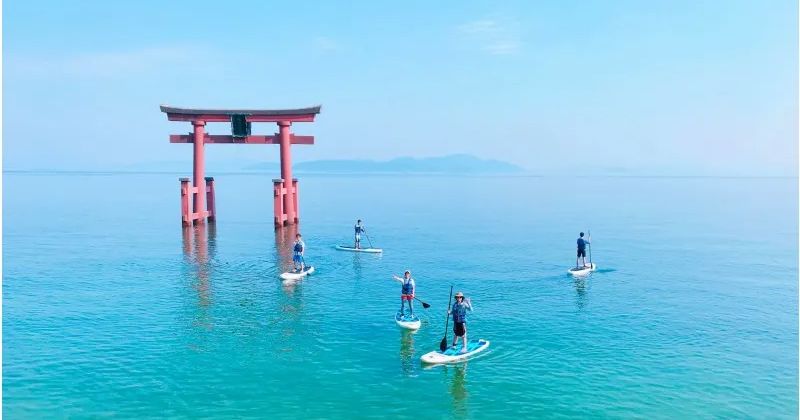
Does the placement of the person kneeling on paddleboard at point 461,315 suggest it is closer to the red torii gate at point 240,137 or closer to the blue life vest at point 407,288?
the blue life vest at point 407,288

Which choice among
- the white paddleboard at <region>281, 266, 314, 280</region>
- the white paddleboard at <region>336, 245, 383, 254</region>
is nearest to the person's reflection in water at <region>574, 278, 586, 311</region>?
the white paddleboard at <region>281, 266, 314, 280</region>

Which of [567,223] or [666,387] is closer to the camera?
[666,387]

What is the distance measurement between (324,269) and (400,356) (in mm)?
16417

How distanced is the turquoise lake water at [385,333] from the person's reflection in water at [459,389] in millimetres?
63

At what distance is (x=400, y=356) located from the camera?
62.3 ft

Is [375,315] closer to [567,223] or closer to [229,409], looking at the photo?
[229,409]

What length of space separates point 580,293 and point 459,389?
1398 cm

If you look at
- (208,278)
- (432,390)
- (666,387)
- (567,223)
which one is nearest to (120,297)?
(208,278)

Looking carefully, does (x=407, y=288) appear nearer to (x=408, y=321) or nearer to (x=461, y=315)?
(x=408, y=321)

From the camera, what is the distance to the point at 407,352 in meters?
19.4

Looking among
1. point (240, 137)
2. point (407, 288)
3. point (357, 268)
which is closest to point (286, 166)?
point (240, 137)

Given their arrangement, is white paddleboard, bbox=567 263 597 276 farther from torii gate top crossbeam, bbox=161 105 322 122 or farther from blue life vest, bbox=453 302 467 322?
torii gate top crossbeam, bbox=161 105 322 122

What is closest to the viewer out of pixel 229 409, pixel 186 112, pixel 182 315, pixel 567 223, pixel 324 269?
pixel 229 409

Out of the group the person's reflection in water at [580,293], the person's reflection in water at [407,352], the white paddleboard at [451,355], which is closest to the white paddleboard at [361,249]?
the person's reflection in water at [580,293]
